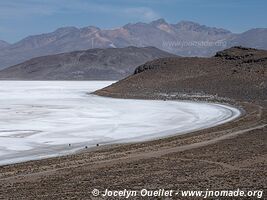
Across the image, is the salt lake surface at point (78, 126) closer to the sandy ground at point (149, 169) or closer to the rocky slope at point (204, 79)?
the sandy ground at point (149, 169)

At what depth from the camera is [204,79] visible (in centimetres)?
6738

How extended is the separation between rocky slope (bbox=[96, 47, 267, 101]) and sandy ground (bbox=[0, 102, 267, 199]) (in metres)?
→ 32.0

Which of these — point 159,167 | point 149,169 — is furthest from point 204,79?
point 149,169

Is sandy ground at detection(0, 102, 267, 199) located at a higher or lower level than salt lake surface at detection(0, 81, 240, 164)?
lower

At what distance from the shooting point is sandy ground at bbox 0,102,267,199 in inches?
528

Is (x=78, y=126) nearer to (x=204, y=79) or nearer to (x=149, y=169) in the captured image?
(x=149, y=169)

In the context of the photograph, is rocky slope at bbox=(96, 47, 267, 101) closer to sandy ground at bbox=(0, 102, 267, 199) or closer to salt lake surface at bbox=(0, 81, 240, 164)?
salt lake surface at bbox=(0, 81, 240, 164)

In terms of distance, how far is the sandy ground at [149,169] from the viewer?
44.0 feet

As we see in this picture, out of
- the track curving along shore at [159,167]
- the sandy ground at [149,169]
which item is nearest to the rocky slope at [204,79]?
the track curving along shore at [159,167]

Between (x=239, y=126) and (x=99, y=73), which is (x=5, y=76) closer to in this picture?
(x=99, y=73)

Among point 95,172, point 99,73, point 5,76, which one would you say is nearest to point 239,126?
point 95,172

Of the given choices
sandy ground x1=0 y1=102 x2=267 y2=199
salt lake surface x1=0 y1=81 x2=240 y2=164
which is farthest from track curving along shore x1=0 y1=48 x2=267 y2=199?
salt lake surface x1=0 y1=81 x2=240 y2=164

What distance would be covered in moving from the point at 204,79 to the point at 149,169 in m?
52.2

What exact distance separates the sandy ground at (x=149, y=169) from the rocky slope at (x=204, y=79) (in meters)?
32.0
